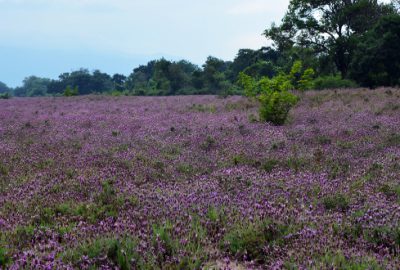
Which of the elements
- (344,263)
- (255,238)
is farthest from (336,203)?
(344,263)

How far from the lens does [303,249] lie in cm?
376

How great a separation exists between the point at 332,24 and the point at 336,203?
33.9 metres

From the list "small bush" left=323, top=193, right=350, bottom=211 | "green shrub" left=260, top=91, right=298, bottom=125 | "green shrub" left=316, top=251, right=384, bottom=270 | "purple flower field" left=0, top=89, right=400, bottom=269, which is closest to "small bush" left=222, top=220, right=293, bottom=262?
"purple flower field" left=0, top=89, right=400, bottom=269

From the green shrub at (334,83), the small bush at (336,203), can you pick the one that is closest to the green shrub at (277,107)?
the small bush at (336,203)

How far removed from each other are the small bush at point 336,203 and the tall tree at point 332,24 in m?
32.8

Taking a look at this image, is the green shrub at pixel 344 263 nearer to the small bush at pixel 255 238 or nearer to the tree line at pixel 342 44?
the small bush at pixel 255 238

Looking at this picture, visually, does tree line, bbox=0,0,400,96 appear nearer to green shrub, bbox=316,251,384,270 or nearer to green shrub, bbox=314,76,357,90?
green shrub, bbox=314,76,357,90

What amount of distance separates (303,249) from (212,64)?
6253 centimetres

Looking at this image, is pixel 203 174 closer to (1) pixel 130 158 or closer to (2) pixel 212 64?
(1) pixel 130 158

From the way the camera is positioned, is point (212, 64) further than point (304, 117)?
Yes

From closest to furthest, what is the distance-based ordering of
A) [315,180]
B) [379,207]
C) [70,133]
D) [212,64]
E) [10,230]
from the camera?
[10,230], [379,207], [315,180], [70,133], [212,64]

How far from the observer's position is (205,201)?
5320 mm

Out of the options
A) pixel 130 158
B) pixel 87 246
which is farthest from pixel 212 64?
pixel 87 246

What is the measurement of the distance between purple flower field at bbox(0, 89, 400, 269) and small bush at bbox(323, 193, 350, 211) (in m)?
0.01
